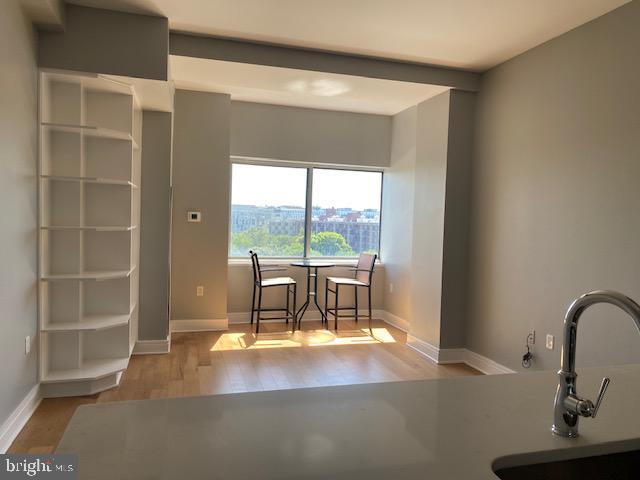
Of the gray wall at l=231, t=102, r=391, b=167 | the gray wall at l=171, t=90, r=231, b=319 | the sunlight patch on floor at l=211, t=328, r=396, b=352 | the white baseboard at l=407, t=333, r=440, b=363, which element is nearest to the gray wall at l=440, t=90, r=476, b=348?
the white baseboard at l=407, t=333, r=440, b=363

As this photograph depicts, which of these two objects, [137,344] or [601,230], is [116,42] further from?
[601,230]

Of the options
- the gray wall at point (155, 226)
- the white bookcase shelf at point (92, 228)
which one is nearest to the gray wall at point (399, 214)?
the gray wall at point (155, 226)

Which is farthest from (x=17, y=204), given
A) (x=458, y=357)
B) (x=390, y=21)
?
(x=458, y=357)

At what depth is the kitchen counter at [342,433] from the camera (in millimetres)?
797

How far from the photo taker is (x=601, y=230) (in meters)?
2.90

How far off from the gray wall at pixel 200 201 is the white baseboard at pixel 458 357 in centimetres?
230

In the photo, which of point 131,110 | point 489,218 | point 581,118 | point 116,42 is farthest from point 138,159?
point 581,118

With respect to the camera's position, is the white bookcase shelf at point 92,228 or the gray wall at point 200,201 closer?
the white bookcase shelf at point 92,228

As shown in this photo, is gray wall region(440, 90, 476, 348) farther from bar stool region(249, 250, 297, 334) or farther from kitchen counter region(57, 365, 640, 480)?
kitchen counter region(57, 365, 640, 480)

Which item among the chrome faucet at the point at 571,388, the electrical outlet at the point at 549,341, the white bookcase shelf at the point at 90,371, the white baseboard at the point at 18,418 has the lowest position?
the white baseboard at the point at 18,418

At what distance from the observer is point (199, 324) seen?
508 centimetres

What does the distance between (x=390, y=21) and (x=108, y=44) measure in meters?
1.89

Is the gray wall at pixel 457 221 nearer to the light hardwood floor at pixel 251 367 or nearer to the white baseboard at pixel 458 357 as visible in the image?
the white baseboard at pixel 458 357

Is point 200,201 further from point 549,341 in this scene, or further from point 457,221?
point 549,341
